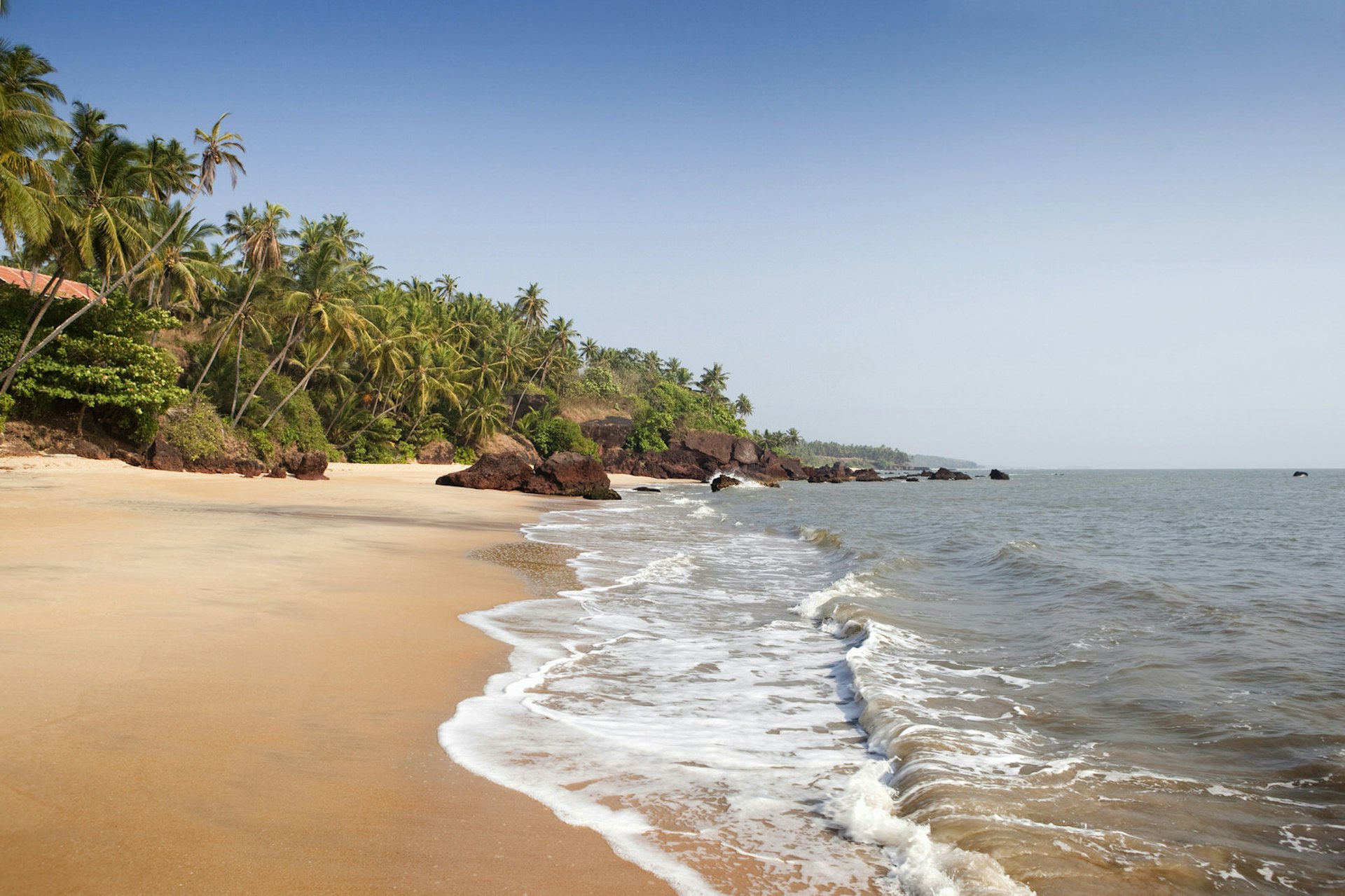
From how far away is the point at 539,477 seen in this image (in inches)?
1391

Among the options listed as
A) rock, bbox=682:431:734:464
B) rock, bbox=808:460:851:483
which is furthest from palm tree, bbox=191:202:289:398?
rock, bbox=808:460:851:483

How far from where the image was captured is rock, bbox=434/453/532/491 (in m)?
33.5

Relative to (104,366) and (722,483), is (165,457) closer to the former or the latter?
(104,366)

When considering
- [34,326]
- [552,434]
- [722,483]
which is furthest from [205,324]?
[722,483]

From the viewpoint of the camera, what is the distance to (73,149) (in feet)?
85.9

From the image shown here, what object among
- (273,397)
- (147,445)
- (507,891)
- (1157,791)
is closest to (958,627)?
(1157,791)

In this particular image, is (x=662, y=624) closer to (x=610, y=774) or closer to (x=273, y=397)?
(x=610, y=774)

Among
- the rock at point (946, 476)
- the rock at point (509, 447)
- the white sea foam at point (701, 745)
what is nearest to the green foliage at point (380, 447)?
the rock at point (509, 447)

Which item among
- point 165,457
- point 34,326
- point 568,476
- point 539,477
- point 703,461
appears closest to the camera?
point 34,326

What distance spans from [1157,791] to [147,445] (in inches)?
1252

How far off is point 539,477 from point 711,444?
132 feet

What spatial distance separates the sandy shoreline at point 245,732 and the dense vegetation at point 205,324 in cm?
1584

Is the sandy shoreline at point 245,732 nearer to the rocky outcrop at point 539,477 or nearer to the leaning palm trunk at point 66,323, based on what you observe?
the leaning palm trunk at point 66,323

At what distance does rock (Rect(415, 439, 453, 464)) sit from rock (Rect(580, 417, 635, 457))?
1849 cm
